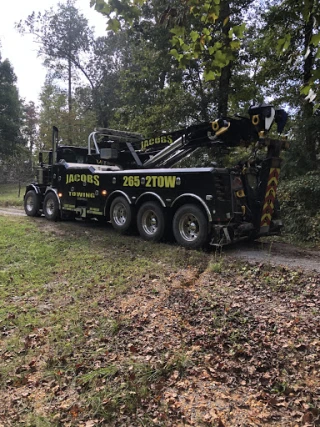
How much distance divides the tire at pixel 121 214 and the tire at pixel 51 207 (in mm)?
2884

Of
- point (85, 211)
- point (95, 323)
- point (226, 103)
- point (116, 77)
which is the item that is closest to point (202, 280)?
point (95, 323)

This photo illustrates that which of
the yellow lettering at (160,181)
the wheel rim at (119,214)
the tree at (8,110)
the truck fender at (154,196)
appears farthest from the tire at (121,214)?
the tree at (8,110)

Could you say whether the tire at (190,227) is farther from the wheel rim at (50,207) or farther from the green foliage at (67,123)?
the green foliage at (67,123)

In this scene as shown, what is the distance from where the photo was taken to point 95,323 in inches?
198

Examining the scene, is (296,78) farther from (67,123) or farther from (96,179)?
(67,123)

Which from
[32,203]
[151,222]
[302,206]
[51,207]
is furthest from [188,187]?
[32,203]

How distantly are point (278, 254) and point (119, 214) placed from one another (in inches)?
168

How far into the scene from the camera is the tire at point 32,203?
13529 millimetres

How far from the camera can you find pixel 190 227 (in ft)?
28.0

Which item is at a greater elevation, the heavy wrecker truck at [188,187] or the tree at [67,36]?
the tree at [67,36]

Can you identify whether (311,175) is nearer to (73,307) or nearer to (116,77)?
(73,307)

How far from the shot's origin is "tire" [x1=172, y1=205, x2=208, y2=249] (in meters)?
8.11

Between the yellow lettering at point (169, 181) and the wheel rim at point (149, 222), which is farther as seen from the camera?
the wheel rim at point (149, 222)

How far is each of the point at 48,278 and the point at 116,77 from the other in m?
28.7
